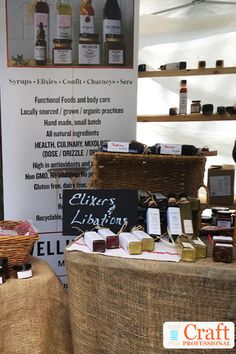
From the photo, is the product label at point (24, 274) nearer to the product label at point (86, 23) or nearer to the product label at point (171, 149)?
the product label at point (171, 149)

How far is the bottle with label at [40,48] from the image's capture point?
6.61 ft

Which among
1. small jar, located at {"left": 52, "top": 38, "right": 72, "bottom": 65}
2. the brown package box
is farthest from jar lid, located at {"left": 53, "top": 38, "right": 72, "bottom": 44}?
the brown package box

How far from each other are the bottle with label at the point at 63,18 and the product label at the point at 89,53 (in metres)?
0.10

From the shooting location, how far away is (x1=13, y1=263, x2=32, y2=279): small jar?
4.88 ft

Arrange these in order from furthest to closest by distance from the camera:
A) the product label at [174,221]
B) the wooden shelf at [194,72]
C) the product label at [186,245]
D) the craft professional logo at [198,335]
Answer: the wooden shelf at [194,72] → the product label at [174,221] → the product label at [186,245] → the craft professional logo at [198,335]

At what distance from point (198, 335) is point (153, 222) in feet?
1.31

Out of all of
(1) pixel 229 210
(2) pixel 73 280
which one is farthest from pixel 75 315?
(1) pixel 229 210

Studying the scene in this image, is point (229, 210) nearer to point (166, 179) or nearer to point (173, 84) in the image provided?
point (166, 179)

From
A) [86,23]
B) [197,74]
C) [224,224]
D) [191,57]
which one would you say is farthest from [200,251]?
[191,57]

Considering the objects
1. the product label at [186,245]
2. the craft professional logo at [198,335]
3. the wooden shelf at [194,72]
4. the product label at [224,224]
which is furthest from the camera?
the wooden shelf at [194,72]

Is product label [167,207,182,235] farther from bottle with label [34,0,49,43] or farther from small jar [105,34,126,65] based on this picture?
bottle with label [34,0,49,43]

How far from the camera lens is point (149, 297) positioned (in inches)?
47.4

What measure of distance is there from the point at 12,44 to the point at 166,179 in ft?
3.14

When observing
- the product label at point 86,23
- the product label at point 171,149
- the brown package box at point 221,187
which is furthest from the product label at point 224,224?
the product label at point 86,23
